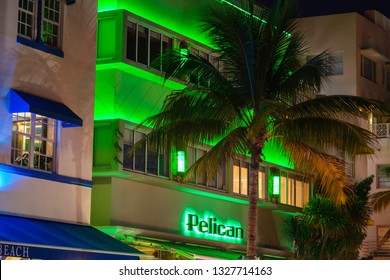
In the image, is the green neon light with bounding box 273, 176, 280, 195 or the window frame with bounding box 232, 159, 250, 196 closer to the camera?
the window frame with bounding box 232, 159, 250, 196

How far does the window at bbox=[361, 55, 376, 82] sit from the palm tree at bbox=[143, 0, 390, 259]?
2660 centimetres

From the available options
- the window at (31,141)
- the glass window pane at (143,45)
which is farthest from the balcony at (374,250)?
the window at (31,141)

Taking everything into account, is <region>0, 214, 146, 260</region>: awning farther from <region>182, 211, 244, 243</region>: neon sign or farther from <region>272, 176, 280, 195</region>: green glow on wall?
<region>272, 176, 280, 195</region>: green glow on wall

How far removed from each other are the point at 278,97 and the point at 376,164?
89.5 ft

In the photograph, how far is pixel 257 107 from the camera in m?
22.2

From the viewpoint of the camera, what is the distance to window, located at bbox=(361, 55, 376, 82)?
4903 centimetres

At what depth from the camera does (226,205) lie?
111 feet

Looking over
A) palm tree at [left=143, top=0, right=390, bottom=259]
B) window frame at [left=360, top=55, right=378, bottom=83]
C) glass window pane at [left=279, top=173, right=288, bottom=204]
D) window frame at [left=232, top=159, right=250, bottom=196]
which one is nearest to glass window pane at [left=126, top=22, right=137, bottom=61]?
palm tree at [left=143, top=0, right=390, bottom=259]

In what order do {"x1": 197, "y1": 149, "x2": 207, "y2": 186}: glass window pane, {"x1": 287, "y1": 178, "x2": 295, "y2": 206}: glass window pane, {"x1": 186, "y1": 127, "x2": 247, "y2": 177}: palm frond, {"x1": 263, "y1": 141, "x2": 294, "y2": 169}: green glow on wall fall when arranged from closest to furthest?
{"x1": 186, "y1": 127, "x2": 247, "y2": 177}: palm frond → {"x1": 197, "y1": 149, "x2": 207, "y2": 186}: glass window pane → {"x1": 263, "y1": 141, "x2": 294, "y2": 169}: green glow on wall → {"x1": 287, "y1": 178, "x2": 295, "y2": 206}: glass window pane

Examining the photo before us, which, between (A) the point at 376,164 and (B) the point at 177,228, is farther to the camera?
(A) the point at 376,164

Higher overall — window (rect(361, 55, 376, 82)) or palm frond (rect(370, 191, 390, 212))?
window (rect(361, 55, 376, 82))

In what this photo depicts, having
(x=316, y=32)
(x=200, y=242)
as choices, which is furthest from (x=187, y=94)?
(x=316, y=32)
